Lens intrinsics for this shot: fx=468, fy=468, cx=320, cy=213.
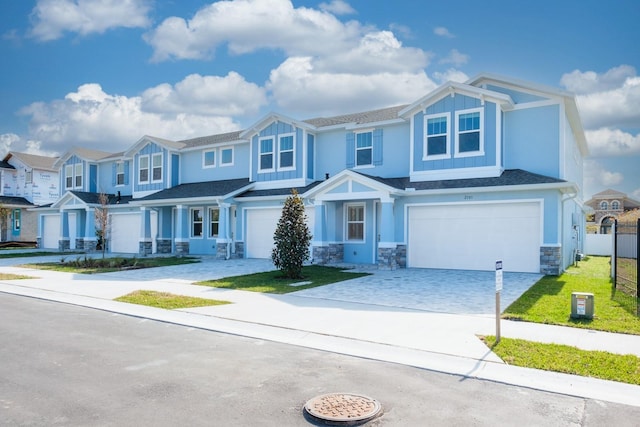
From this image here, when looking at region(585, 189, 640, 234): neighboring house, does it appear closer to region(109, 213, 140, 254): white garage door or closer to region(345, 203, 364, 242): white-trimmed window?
region(345, 203, 364, 242): white-trimmed window

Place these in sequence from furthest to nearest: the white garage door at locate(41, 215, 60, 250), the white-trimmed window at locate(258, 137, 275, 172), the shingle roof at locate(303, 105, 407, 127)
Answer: the white garage door at locate(41, 215, 60, 250) < the white-trimmed window at locate(258, 137, 275, 172) < the shingle roof at locate(303, 105, 407, 127)

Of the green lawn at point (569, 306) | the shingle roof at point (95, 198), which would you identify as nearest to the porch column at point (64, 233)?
the shingle roof at point (95, 198)

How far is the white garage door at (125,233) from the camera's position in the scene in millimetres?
29000

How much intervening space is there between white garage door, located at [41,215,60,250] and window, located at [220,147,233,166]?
15.3m

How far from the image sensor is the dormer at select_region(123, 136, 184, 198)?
28344 mm

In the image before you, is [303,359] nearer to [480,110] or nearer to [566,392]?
[566,392]

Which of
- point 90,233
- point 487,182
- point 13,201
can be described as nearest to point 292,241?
point 487,182

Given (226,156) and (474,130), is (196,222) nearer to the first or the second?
(226,156)

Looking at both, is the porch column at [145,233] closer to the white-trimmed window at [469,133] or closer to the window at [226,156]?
the window at [226,156]

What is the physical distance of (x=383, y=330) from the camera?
8.57m

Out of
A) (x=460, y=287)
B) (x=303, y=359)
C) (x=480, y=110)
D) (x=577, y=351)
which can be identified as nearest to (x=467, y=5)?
(x=480, y=110)

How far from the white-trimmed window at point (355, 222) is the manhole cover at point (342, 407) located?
51.6ft

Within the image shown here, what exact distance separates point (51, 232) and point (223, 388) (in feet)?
112

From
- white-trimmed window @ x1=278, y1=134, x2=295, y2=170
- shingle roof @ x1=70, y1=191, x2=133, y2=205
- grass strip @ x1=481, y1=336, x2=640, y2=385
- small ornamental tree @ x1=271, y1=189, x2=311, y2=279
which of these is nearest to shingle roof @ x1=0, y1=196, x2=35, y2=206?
shingle roof @ x1=70, y1=191, x2=133, y2=205
